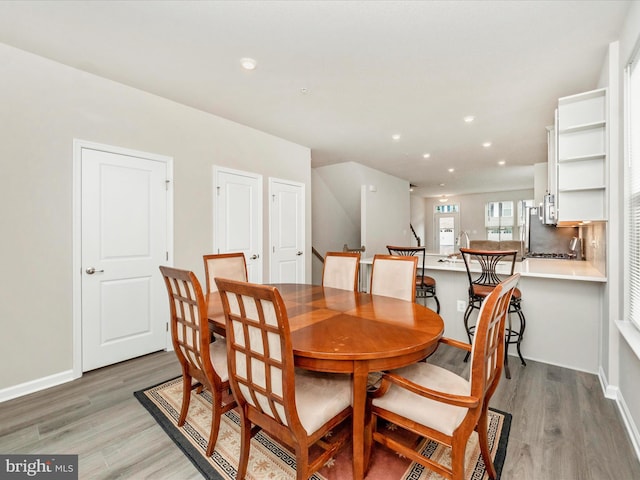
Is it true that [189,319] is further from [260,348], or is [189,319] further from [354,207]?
[354,207]

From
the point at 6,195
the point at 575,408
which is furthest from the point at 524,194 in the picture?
the point at 6,195

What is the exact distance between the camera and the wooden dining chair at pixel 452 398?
1.21m

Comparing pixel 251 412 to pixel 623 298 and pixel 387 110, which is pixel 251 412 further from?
pixel 387 110

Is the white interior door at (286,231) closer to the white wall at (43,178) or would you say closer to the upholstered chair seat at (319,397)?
the white wall at (43,178)

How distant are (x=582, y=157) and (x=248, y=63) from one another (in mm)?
2751

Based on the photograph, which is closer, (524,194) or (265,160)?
(265,160)

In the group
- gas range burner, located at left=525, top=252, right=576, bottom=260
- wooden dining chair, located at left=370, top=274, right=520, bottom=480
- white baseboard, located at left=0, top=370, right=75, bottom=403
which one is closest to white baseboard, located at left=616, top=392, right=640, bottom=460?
wooden dining chair, located at left=370, top=274, right=520, bottom=480

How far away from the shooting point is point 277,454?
1694mm

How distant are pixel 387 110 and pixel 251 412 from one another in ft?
10.4

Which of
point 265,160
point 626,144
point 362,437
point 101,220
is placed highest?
point 265,160

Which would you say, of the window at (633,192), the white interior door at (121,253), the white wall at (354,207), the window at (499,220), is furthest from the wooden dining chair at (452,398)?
the window at (499,220)

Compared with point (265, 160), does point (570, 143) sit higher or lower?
lower

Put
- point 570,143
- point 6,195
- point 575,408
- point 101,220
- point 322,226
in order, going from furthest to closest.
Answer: point 322,226
point 101,220
point 570,143
point 6,195
point 575,408

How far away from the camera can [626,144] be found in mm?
1978
